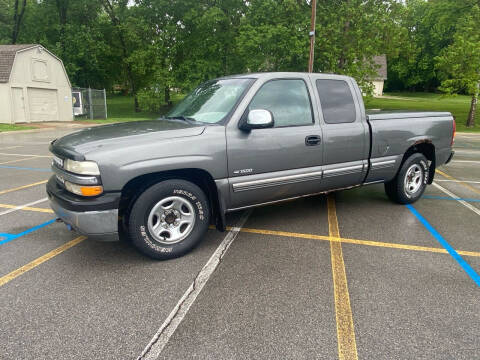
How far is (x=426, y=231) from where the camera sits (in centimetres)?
446

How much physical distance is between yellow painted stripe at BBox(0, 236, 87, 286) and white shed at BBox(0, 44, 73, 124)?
2157cm

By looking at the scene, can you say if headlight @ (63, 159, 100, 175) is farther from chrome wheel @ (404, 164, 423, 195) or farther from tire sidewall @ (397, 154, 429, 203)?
chrome wheel @ (404, 164, 423, 195)

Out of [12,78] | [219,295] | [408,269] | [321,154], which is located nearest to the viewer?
[219,295]

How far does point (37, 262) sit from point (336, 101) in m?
3.96

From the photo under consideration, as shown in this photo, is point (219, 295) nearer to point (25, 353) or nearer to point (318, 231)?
point (25, 353)

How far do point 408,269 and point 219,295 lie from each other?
190 centimetres

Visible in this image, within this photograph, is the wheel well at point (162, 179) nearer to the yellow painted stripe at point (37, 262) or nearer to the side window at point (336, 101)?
the yellow painted stripe at point (37, 262)

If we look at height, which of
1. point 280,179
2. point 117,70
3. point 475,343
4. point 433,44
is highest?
point 433,44

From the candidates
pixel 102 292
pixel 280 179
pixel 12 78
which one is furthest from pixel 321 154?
pixel 12 78

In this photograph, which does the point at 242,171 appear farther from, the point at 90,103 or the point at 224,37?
the point at 224,37

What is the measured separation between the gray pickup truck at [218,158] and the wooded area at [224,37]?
2038 cm

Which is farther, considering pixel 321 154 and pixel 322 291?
pixel 321 154

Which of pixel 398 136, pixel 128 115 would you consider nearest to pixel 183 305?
pixel 398 136

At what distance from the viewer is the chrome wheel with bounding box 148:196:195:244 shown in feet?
11.3
